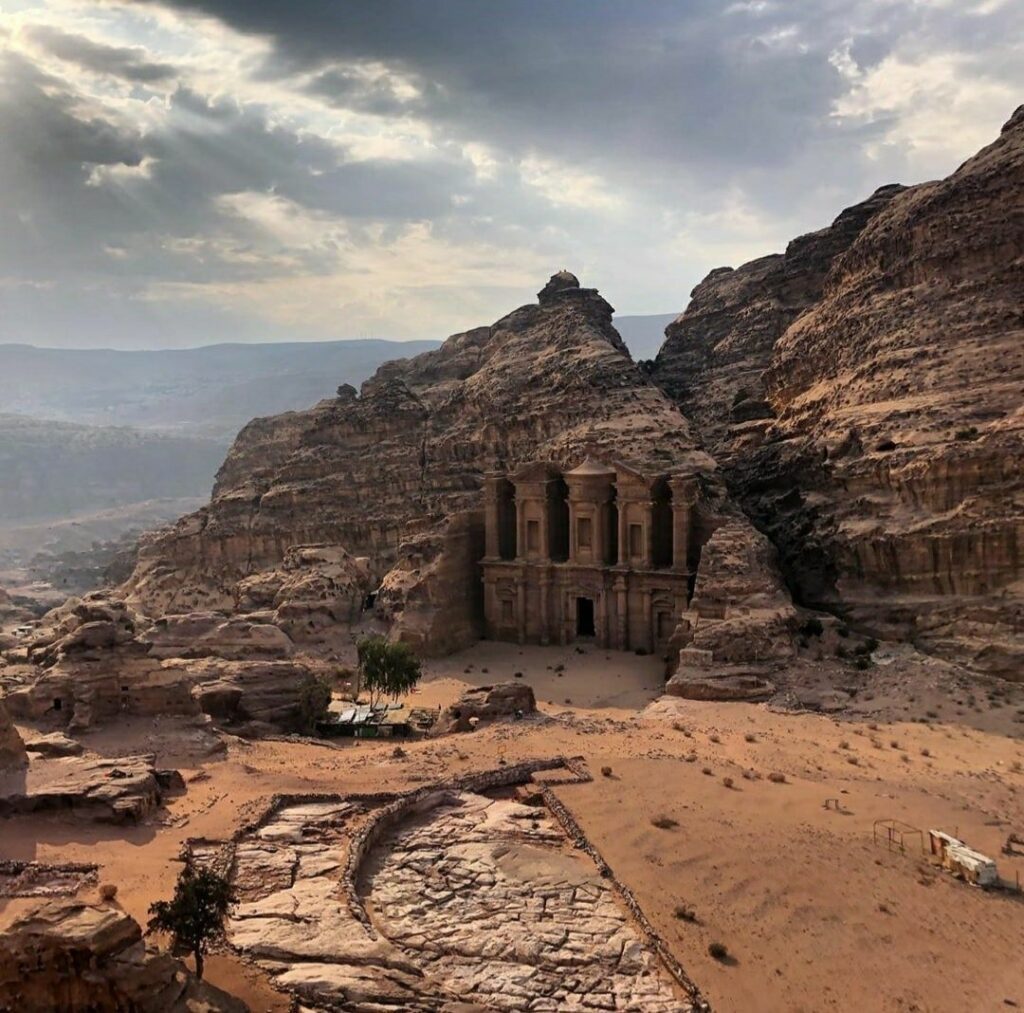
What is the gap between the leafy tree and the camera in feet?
105

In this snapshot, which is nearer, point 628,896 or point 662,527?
point 628,896

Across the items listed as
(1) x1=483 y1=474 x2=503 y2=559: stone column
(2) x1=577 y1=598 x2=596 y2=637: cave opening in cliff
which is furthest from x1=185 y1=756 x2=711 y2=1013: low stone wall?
(1) x1=483 y1=474 x2=503 y2=559: stone column

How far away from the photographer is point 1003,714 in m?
31.5

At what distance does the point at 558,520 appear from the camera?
166 ft

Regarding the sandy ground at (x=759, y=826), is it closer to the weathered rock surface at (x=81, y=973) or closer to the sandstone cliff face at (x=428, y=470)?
the weathered rock surface at (x=81, y=973)

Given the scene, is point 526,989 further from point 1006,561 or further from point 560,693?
point 1006,561

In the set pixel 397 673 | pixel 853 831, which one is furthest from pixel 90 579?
pixel 853 831

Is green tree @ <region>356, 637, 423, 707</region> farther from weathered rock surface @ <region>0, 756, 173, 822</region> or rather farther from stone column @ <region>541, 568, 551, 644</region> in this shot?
weathered rock surface @ <region>0, 756, 173, 822</region>

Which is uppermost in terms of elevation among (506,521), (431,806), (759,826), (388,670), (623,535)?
(506,521)

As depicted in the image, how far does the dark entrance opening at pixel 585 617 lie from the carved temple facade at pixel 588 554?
0.18 feet

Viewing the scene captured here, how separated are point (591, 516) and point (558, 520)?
10.9ft

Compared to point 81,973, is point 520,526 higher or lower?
higher

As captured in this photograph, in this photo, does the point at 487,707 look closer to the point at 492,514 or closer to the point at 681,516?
the point at 681,516

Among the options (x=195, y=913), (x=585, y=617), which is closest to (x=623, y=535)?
(x=585, y=617)
